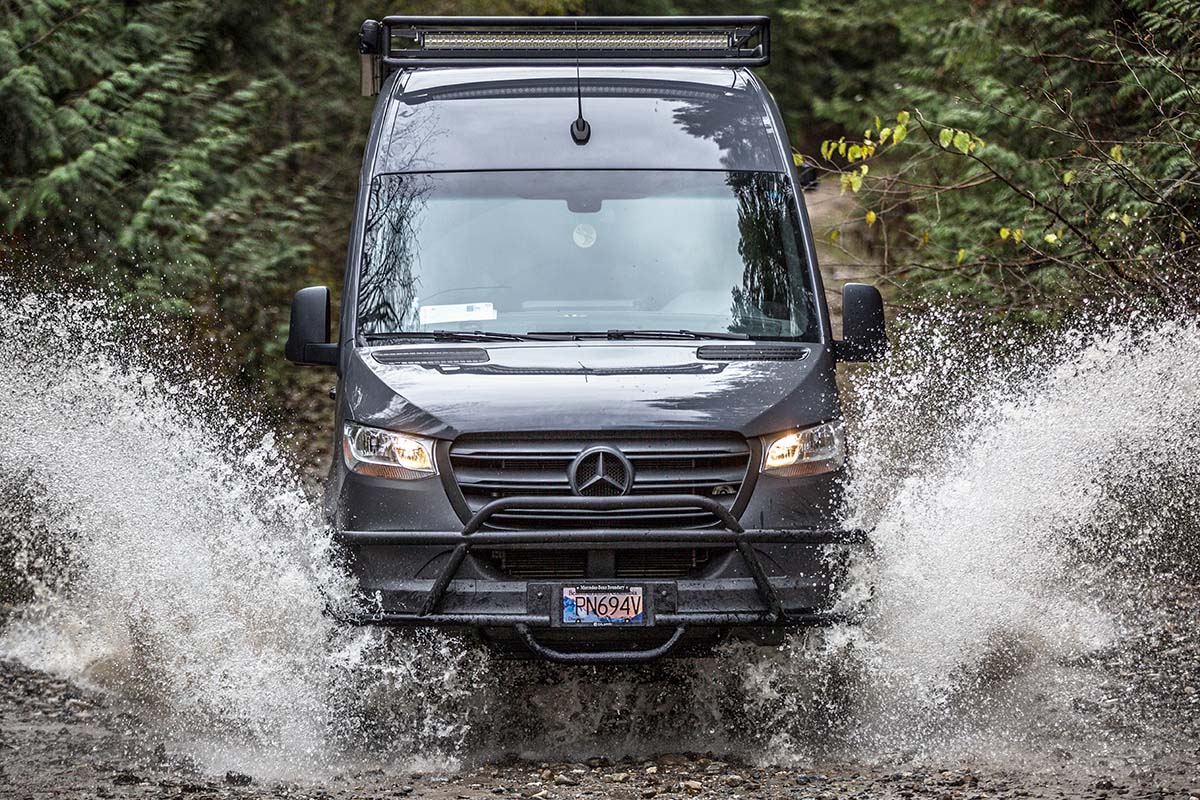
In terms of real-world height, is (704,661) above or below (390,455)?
below

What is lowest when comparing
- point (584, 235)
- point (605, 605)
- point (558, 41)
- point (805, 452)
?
point (605, 605)

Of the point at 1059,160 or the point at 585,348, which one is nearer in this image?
the point at 585,348

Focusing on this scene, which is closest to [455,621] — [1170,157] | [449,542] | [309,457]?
[449,542]

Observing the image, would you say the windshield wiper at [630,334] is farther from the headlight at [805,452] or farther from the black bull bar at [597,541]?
the black bull bar at [597,541]

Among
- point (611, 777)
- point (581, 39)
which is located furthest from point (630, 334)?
point (581, 39)

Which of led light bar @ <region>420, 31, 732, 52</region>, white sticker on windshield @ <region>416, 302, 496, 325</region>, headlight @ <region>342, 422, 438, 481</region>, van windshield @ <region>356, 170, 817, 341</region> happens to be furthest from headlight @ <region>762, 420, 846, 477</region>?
led light bar @ <region>420, 31, 732, 52</region>

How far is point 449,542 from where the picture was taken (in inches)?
235

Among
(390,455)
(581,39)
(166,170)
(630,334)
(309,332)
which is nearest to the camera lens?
(390,455)

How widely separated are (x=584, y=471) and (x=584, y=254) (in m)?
1.49

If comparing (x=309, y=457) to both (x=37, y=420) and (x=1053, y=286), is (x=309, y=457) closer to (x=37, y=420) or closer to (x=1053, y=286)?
(x=37, y=420)

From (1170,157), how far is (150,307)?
737cm

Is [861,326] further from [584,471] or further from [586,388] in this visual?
[584,471]

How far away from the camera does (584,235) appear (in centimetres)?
725

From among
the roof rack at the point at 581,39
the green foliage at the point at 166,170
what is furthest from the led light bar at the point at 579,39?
the green foliage at the point at 166,170
